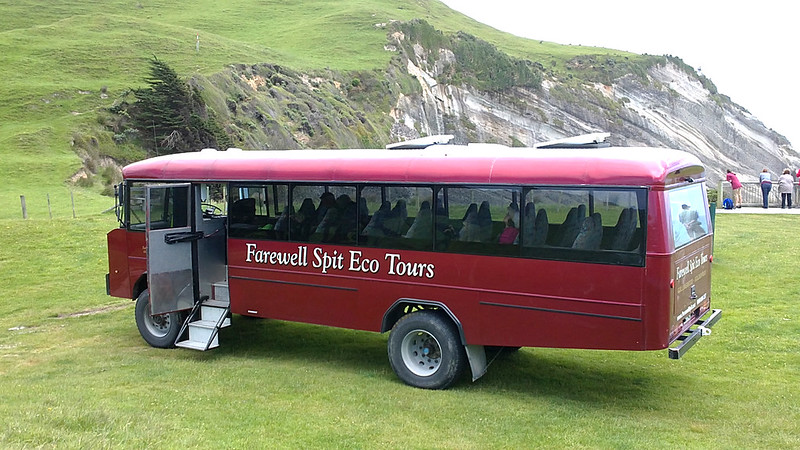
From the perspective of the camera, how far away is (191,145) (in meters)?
39.2

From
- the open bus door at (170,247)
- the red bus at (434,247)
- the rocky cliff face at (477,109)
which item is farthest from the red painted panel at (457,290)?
the rocky cliff face at (477,109)

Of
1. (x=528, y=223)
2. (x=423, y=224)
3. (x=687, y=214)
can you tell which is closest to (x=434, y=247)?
(x=423, y=224)

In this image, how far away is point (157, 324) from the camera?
11578mm

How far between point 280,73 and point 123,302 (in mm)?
43525

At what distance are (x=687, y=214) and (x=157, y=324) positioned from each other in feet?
26.8

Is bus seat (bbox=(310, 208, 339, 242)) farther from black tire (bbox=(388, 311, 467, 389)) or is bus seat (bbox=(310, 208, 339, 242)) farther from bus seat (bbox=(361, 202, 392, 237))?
black tire (bbox=(388, 311, 467, 389))

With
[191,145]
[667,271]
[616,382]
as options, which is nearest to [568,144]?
[667,271]

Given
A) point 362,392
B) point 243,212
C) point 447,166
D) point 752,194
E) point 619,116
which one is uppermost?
point 619,116

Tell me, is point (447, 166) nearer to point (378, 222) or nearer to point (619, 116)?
point (378, 222)

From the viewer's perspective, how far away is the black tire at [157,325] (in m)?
11.2

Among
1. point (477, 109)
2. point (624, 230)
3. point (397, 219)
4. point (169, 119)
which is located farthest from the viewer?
point (477, 109)

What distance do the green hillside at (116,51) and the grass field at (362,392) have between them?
18.9 m

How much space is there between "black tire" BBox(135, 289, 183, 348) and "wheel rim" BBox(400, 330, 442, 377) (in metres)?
4.07

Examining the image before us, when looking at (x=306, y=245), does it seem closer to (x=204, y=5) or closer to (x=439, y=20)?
(x=204, y=5)
